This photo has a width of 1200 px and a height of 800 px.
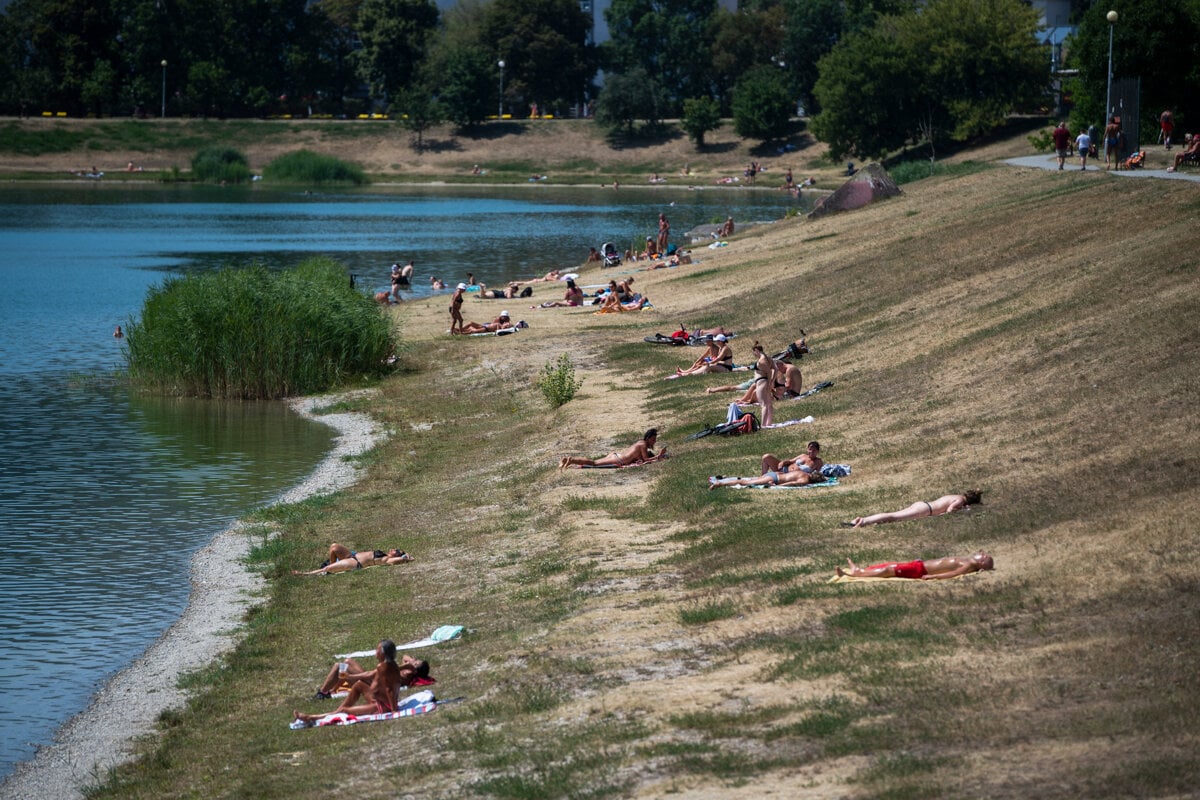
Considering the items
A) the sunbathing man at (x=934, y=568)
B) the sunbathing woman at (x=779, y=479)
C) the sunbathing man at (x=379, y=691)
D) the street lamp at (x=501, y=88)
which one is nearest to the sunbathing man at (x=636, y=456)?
the sunbathing woman at (x=779, y=479)

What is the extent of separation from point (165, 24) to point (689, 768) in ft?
472

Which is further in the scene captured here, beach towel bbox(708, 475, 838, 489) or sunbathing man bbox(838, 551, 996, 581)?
beach towel bbox(708, 475, 838, 489)

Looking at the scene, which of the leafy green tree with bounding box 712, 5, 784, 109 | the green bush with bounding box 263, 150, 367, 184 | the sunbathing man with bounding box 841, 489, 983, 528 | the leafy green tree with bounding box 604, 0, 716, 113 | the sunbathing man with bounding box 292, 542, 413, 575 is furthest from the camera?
the leafy green tree with bounding box 712, 5, 784, 109

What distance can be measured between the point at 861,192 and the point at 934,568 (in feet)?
137

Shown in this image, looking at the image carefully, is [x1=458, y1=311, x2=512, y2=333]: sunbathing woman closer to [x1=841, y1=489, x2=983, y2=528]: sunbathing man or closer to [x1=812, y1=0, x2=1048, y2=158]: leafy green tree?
[x1=841, y1=489, x2=983, y2=528]: sunbathing man

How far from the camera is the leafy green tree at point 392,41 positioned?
14862cm

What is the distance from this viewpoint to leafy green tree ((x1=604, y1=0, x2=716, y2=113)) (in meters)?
143

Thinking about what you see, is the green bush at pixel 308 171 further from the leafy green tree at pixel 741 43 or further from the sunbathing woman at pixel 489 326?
the sunbathing woman at pixel 489 326

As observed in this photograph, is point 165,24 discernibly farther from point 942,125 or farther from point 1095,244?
point 1095,244

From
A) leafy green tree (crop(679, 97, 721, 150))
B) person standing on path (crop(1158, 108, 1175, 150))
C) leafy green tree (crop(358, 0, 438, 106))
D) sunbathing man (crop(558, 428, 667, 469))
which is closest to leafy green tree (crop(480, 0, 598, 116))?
leafy green tree (crop(358, 0, 438, 106))

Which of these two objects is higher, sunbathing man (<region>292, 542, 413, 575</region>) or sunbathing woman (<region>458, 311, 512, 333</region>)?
sunbathing woman (<region>458, 311, 512, 333</region>)

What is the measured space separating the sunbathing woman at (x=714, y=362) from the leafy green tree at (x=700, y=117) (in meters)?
101

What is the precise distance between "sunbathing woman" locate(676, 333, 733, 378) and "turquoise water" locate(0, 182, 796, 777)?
7.37 m

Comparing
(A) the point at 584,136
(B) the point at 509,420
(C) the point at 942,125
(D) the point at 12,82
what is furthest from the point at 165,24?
(B) the point at 509,420
